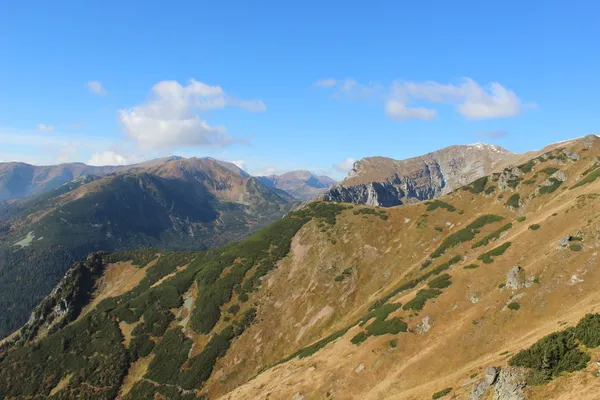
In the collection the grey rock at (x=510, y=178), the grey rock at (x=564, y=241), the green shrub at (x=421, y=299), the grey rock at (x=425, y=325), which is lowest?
the grey rock at (x=425, y=325)

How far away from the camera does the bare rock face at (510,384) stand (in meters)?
27.1

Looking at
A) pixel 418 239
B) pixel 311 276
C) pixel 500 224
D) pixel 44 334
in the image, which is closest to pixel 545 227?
pixel 500 224

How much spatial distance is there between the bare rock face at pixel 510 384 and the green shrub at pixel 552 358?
803mm

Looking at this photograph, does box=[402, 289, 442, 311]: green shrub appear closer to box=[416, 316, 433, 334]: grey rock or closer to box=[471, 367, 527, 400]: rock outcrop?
box=[416, 316, 433, 334]: grey rock

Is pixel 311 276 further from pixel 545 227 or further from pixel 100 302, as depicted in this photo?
pixel 100 302

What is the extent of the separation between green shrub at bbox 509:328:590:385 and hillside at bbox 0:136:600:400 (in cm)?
14

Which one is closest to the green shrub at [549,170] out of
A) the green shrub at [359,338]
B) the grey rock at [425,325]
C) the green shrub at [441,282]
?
the green shrub at [441,282]

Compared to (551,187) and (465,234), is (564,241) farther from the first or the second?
(551,187)

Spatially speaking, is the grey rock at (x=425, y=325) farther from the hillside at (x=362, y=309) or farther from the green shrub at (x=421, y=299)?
the green shrub at (x=421, y=299)

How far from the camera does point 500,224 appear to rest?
337 ft

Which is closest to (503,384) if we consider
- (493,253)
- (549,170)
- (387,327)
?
(387,327)

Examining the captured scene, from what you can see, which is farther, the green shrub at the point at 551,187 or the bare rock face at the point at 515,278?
the green shrub at the point at 551,187

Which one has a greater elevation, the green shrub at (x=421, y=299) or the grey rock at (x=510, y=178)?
the grey rock at (x=510, y=178)

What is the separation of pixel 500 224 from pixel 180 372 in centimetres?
10025
